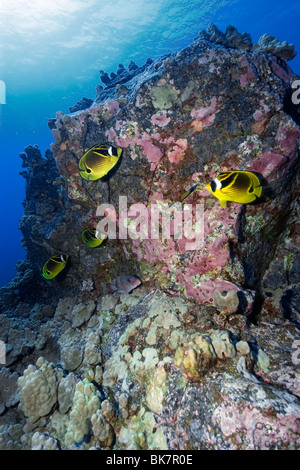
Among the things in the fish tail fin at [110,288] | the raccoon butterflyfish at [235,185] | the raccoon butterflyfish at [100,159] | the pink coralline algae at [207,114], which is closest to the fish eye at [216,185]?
the raccoon butterflyfish at [235,185]

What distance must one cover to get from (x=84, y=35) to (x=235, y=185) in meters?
44.2

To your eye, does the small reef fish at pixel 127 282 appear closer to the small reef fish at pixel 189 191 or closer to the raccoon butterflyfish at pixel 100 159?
the small reef fish at pixel 189 191

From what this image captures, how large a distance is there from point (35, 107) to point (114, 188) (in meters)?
67.2

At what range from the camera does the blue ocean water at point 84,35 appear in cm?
2822

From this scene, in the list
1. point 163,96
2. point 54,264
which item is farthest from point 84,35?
point 54,264

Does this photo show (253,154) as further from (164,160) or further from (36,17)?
(36,17)

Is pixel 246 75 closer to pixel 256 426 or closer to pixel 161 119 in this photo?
pixel 161 119

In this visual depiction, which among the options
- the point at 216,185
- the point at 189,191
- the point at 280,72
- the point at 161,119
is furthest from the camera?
the point at 161,119

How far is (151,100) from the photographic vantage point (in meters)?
3.75

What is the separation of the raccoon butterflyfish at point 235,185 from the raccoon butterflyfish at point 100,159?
1.06 m

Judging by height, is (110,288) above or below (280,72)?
below

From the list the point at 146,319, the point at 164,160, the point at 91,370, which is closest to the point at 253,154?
the point at 164,160

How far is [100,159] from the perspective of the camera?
2.48 metres

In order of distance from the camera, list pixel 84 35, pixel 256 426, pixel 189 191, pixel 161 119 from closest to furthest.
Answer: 1. pixel 256 426
2. pixel 189 191
3. pixel 161 119
4. pixel 84 35
